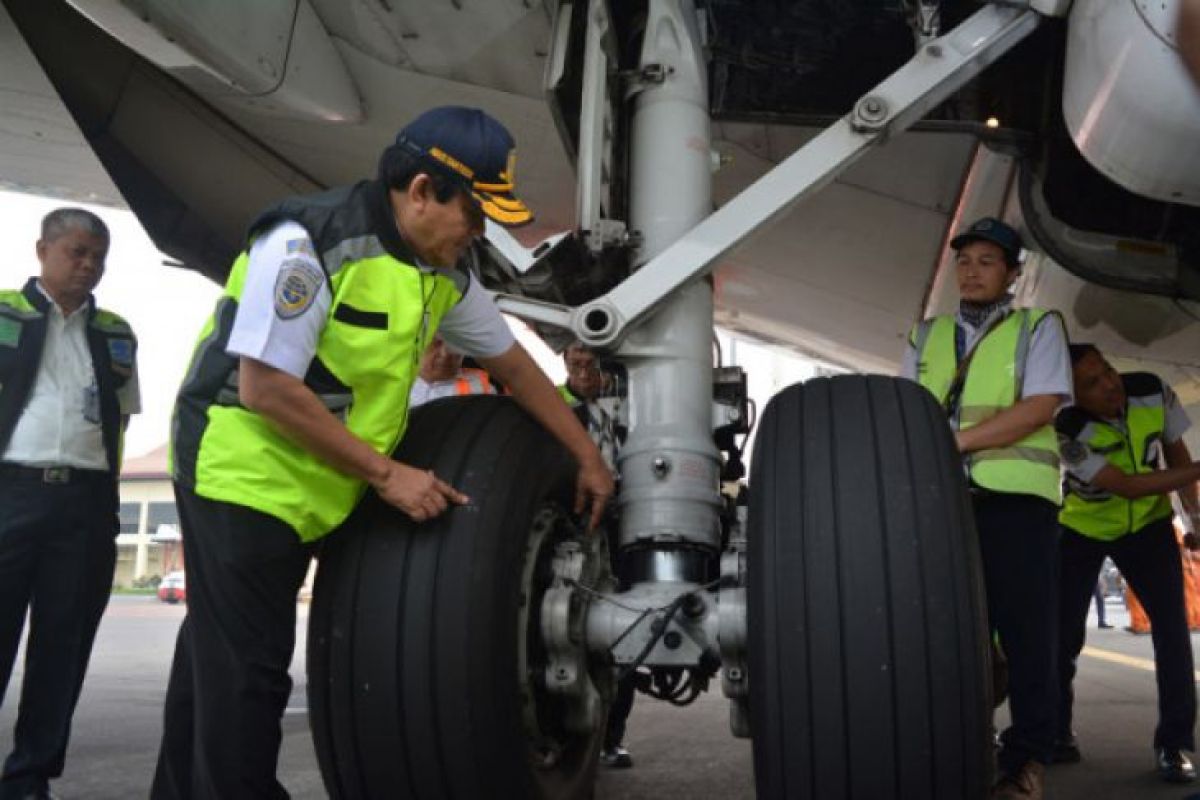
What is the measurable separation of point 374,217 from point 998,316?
1661 mm

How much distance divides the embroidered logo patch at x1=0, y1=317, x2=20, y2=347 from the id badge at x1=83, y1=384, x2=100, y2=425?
217mm

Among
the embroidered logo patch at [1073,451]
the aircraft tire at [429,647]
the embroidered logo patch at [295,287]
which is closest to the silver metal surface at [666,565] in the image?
the aircraft tire at [429,647]

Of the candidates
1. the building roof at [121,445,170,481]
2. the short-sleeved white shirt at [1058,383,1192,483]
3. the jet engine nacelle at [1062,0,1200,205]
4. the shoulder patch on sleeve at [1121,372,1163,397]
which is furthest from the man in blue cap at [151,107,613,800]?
the building roof at [121,445,170,481]

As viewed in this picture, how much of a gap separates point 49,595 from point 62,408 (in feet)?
1.61

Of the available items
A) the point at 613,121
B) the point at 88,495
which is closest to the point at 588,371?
the point at 613,121

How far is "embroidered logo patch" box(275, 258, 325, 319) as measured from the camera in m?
1.70

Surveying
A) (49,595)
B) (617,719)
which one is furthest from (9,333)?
(617,719)

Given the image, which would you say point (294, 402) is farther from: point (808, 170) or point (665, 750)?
point (665, 750)

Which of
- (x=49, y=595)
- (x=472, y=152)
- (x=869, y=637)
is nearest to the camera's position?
(x=869, y=637)

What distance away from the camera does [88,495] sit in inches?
117

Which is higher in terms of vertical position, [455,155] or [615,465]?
[455,155]

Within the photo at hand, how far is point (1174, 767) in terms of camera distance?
3250 millimetres

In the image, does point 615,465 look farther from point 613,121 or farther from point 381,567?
point 613,121

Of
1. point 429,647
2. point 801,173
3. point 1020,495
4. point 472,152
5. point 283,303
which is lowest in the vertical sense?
point 429,647
